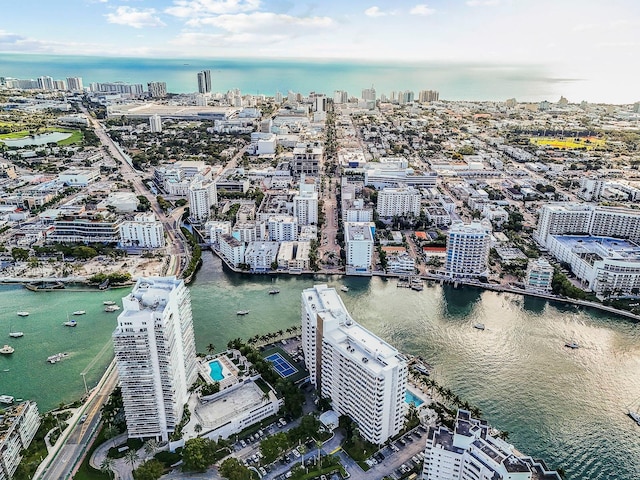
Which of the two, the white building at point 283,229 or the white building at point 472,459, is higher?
the white building at point 283,229

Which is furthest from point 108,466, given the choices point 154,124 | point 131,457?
point 154,124

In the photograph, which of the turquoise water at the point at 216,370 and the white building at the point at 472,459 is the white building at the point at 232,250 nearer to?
the turquoise water at the point at 216,370

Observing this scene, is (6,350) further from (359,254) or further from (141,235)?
(359,254)

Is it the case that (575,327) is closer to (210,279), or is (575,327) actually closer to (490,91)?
(210,279)

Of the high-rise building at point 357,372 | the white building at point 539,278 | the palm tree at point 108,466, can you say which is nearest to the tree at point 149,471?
the palm tree at point 108,466

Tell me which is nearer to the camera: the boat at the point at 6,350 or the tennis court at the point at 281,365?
the tennis court at the point at 281,365

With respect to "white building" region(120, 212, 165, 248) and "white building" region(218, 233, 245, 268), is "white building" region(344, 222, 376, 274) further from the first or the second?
"white building" region(120, 212, 165, 248)
